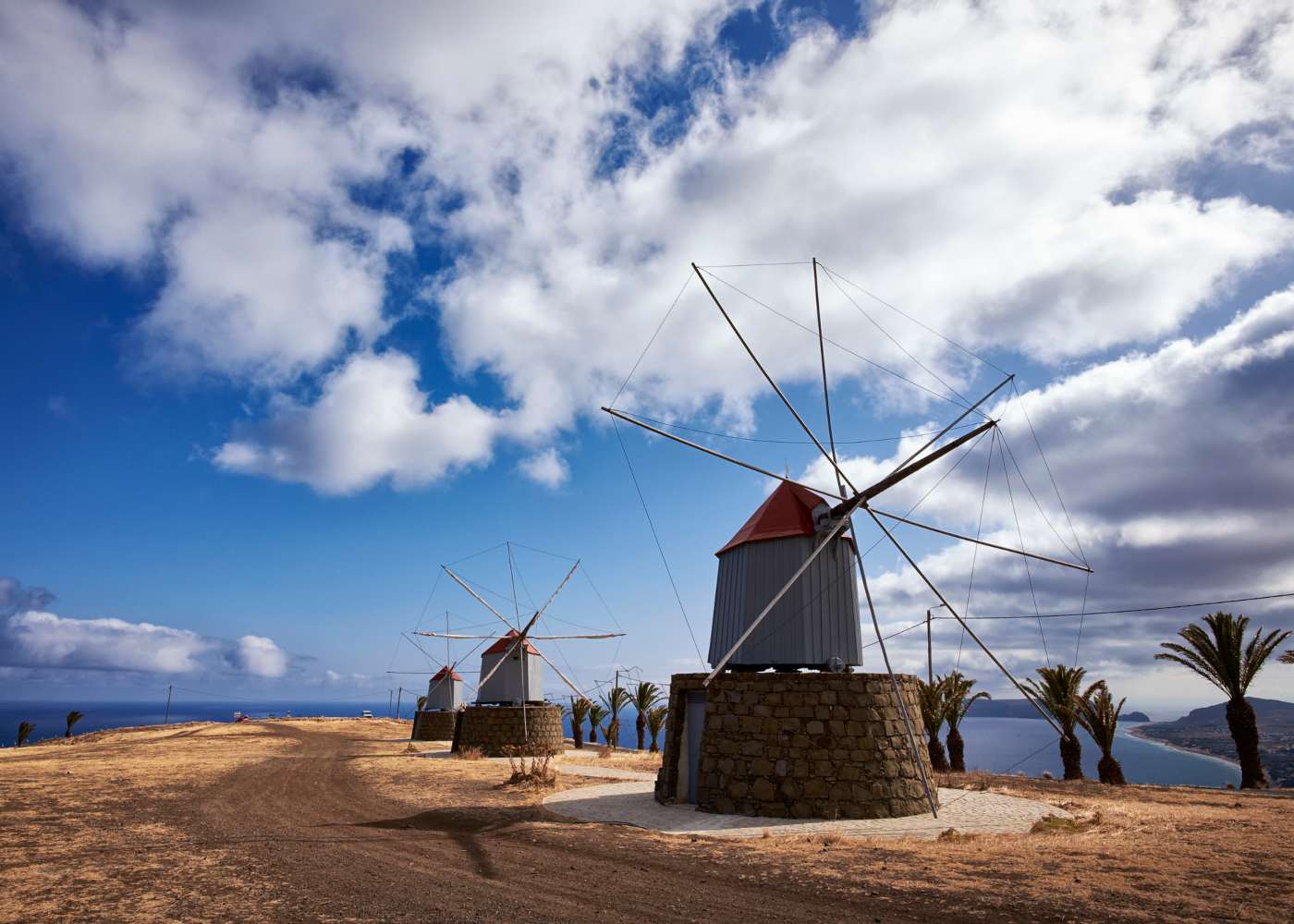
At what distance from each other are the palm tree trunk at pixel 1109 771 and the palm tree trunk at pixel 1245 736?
3866 mm

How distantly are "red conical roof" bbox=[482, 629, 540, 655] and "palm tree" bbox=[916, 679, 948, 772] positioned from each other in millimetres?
19224

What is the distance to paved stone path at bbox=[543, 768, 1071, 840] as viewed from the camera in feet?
44.2

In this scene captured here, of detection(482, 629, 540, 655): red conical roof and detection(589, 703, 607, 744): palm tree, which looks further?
detection(589, 703, 607, 744): palm tree

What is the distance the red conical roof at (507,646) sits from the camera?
3728 centimetres

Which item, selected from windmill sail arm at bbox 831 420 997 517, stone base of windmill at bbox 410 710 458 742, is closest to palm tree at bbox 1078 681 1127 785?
windmill sail arm at bbox 831 420 997 517

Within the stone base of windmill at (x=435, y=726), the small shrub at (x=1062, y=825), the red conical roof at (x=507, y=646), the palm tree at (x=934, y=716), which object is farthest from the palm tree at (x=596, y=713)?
the small shrub at (x=1062, y=825)

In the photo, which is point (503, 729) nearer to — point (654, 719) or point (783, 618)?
point (654, 719)

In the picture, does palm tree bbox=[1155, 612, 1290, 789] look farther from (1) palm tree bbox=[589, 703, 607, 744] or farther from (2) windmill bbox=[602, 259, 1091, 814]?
(1) palm tree bbox=[589, 703, 607, 744]

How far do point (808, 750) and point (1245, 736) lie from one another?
69.7 ft

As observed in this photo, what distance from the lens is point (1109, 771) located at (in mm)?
26516

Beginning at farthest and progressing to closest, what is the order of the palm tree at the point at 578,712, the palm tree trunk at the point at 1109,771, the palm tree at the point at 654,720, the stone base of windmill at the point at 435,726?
the palm tree at the point at 578,712 < the stone base of windmill at the point at 435,726 < the palm tree at the point at 654,720 < the palm tree trunk at the point at 1109,771

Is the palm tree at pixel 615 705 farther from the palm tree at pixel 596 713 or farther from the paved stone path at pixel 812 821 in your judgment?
the paved stone path at pixel 812 821

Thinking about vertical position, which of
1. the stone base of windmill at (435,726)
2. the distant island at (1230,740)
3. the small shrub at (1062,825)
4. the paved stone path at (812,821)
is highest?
the small shrub at (1062,825)

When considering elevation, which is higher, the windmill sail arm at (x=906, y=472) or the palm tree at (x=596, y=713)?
the windmill sail arm at (x=906, y=472)
